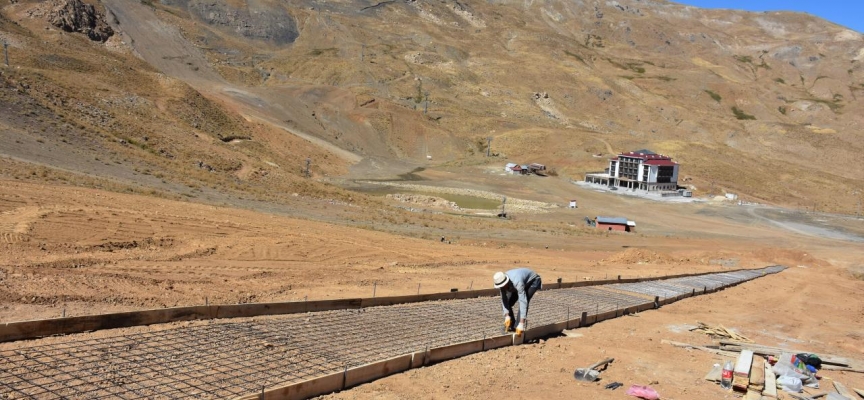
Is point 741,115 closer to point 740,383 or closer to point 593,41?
point 593,41

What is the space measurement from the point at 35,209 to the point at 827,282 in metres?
28.6

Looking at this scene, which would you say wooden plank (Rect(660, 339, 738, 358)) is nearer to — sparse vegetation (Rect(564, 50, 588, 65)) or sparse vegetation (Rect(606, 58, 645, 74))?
sparse vegetation (Rect(564, 50, 588, 65))

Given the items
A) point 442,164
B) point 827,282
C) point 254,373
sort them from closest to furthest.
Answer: point 254,373
point 827,282
point 442,164

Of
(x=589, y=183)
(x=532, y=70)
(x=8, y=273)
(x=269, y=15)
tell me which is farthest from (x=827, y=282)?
(x=269, y=15)

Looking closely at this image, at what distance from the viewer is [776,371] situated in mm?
8953

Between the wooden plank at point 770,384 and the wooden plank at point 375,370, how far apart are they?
16.4 ft

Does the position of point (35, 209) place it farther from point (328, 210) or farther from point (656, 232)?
point (656, 232)

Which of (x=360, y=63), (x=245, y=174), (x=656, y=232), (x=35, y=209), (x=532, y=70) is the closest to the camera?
(x=35, y=209)

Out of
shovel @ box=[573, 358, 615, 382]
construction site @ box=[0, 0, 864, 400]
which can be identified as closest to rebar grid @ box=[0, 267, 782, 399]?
construction site @ box=[0, 0, 864, 400]

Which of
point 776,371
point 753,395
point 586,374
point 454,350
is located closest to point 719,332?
point 776,371

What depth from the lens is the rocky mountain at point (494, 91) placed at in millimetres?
78250

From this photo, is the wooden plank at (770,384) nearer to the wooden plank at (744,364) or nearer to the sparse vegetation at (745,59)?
the wooden plank at (744,364)

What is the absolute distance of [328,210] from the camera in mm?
33406

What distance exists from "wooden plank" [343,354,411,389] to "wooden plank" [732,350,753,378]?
483cm
